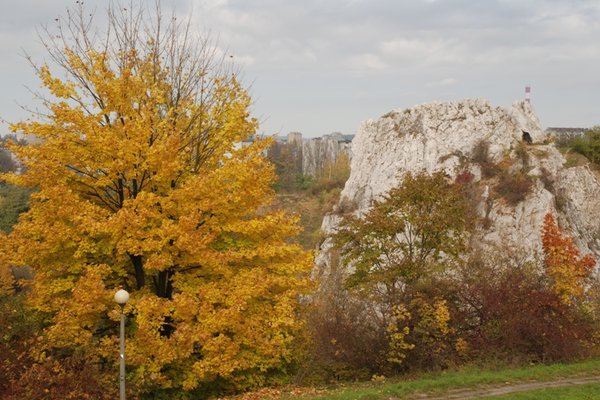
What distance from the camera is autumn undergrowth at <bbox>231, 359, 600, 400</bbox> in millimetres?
11273

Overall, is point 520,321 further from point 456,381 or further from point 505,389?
point 456,381

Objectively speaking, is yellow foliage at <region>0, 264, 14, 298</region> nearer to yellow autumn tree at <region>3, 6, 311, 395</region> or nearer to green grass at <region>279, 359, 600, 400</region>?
yellow autumn tree at <region>3, 6, 311, 395</region>

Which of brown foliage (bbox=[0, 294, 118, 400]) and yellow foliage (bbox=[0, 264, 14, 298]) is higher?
yellow foliage (bbox=[0, 264, 14, 298])

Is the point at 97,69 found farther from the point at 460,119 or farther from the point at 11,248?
the point at 460,119

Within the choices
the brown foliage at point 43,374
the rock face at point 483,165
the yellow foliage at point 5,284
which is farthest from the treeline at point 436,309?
the rock face at point 483,165

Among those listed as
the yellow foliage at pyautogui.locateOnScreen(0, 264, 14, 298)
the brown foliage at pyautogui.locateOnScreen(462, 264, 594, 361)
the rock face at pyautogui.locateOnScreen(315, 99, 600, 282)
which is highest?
the rock face at pyautogui.locateOnScreen(315, 99, 600, 282)

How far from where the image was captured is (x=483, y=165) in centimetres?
3688

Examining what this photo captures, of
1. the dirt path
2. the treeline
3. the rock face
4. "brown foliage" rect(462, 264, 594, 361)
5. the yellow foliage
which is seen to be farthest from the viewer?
the rock face

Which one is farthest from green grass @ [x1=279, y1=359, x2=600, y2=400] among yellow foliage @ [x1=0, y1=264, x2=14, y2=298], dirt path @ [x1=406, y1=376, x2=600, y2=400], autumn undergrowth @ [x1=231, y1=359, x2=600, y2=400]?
yellow foliage @ [x1=0, y1=264, x2=14, y2=298]

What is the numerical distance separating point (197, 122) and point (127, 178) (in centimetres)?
264

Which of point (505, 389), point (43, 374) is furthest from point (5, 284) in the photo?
point (505, 389)

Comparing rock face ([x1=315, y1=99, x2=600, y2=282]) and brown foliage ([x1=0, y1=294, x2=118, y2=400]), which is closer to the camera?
brown foliage ([x1=0, y1=294, x2=118, y2=400])

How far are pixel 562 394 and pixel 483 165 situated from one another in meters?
27.9

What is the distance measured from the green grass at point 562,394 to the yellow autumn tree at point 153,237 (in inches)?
202
